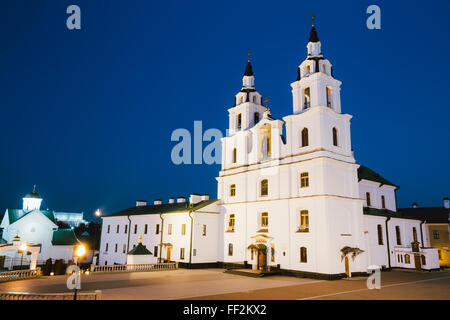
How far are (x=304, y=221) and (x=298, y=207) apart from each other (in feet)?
4.11

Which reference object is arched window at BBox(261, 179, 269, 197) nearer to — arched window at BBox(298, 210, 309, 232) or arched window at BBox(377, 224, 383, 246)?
arched window at BBox(298, 210, 309, 232)

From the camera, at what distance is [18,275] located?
70.3ft

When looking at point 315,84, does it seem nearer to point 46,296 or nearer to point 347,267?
point 347,267

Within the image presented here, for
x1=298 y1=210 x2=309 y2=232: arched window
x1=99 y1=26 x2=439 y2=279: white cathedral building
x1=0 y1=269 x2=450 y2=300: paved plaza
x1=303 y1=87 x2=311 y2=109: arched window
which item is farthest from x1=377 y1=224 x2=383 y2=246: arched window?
x1=303 y1=87 x2=311 y2=109: arched window

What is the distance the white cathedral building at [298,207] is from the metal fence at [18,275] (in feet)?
44.9

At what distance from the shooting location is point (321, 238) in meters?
24.4

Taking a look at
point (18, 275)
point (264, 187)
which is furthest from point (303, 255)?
point (18, 275)

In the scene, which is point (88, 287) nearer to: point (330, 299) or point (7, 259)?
point (330, 299)

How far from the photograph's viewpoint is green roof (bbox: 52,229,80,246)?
151 feet

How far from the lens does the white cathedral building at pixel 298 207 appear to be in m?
25.5

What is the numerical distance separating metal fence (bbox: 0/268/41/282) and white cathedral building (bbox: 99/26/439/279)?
539 inches

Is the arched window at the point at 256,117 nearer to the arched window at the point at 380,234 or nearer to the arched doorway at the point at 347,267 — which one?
the arched window at the point at 380,234
